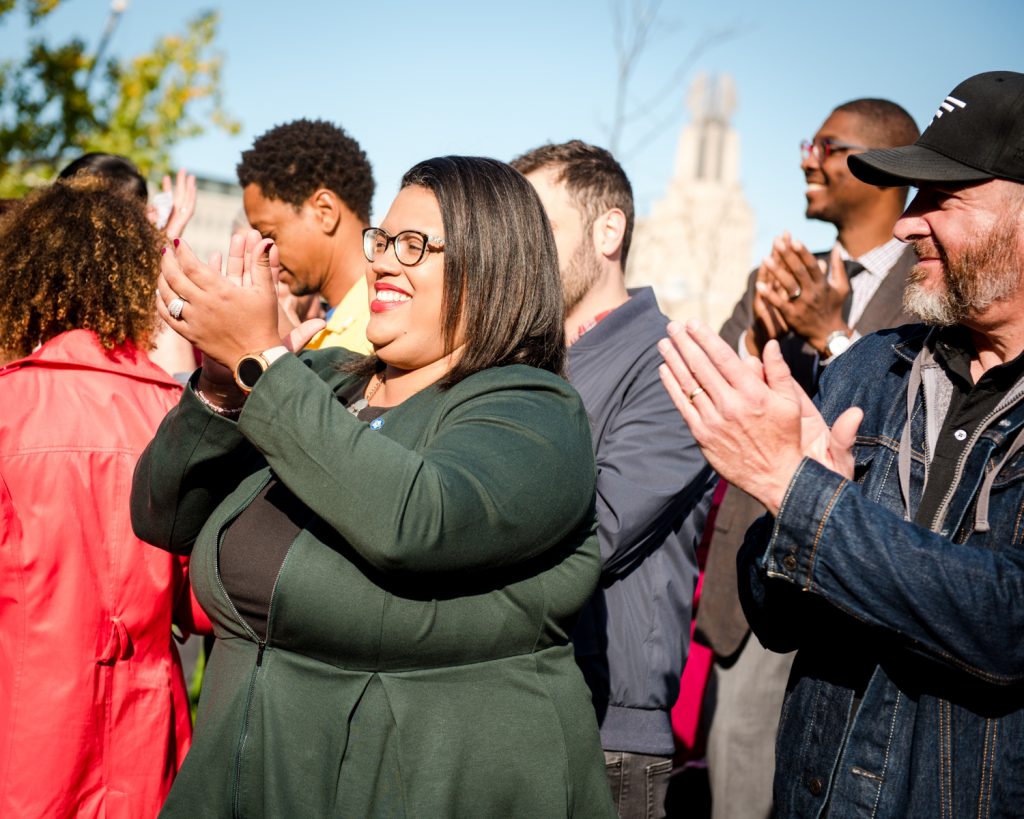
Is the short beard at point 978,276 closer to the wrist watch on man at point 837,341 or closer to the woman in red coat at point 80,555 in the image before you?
the wrist watch on man at point 837,341

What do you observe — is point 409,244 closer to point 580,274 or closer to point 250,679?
point 250,679

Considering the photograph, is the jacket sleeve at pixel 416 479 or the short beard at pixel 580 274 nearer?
the jacket sleeve at pixel 416 479

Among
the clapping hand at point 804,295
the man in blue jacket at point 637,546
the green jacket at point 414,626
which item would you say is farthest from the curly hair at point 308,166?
the green jacket at point 414,626

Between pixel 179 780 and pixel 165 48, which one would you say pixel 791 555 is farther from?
pixel 165 48

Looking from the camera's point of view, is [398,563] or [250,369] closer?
[398,563]

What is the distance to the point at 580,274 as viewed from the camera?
142 inches

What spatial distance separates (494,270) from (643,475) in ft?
2.95

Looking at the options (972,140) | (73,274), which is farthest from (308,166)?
(972,140)

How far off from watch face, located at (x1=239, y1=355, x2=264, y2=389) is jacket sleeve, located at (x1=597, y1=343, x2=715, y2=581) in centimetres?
118

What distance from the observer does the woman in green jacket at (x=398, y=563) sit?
1861 millimetres

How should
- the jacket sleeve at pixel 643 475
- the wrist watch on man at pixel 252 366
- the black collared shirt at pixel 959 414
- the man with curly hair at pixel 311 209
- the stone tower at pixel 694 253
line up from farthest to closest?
the stone tower at pixel 694 253 < the man with curly hair at pixel 311 209 < the jacket sleeve at pixel 643 475 < the black collared shirt at pixel 959 414 < the wrist watch on man at pixel 252 366

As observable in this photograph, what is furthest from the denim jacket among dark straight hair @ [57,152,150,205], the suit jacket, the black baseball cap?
dark straight hair @ [57,152,150,205]

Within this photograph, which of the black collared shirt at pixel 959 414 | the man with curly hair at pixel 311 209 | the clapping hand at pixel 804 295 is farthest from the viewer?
the man with curly hair at pixel 311 209

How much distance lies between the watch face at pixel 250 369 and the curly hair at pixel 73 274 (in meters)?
1.12
